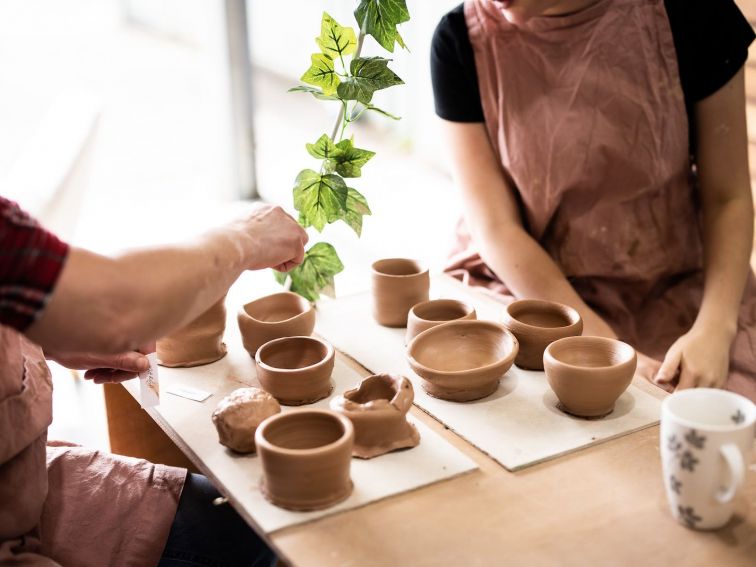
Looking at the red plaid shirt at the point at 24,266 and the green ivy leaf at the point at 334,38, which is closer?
the red plaid shirt at the point at 24,266

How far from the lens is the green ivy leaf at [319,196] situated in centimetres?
154

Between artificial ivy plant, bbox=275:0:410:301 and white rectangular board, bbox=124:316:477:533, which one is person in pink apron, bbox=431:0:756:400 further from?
white rectangular board, bbox=124:316:477:533

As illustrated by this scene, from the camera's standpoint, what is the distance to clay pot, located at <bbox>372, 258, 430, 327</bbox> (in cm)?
153

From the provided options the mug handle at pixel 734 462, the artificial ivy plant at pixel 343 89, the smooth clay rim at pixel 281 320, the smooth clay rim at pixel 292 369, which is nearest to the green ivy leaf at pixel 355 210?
the artificial ivy plant at pixel 343 89

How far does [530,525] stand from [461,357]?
0.38 meters

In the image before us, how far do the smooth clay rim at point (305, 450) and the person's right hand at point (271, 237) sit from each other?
0.22 metres

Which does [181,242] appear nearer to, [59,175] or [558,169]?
[558,169]

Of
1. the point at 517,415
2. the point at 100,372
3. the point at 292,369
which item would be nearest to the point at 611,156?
the point at 517,415

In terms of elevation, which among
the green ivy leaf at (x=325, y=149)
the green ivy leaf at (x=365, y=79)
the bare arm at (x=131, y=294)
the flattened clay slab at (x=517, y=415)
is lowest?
the flattened clay slab at (x=517, y=415)

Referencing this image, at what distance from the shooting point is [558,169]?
5.67 ft

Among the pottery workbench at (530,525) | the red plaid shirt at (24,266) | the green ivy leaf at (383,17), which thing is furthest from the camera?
the green ivy leaf at (383,17)

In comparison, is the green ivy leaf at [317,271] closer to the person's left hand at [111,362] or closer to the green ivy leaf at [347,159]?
the green ivy leaf at [347,159]

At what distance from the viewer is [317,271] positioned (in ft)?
5.34

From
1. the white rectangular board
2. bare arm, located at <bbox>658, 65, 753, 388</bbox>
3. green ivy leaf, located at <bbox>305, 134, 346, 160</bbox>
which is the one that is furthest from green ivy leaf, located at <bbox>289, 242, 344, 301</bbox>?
bare arm, located at <bbox>658, 65, 753, 388</bbox>
